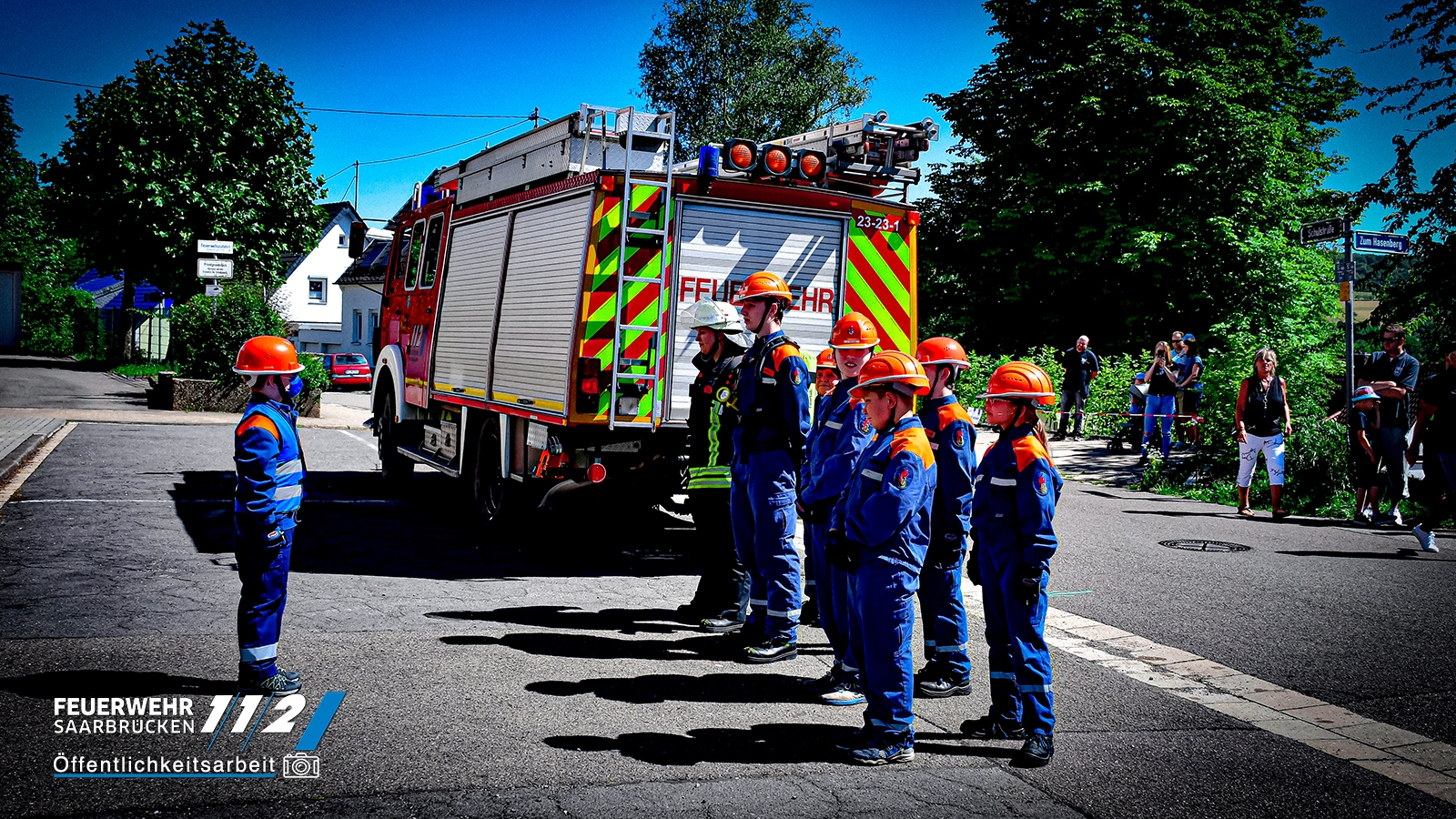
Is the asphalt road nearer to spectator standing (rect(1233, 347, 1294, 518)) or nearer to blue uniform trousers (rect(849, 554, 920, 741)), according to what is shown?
blue uniform trousers (rect(849, 554, 920, 741))

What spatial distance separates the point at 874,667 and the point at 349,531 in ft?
21.6

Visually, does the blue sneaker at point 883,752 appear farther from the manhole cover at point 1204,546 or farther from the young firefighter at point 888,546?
the manhole cover at point 1204,546

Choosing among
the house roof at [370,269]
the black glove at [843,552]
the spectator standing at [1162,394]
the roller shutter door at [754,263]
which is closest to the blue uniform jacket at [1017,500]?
the black glove at [843,552]

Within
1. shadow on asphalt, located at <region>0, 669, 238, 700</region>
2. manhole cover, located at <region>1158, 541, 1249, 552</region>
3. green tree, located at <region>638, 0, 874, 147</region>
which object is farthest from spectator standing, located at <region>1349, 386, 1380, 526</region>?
green tree, located at <region>638, 0, 874, 147</region>

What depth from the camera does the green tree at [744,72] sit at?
3944 centimetres

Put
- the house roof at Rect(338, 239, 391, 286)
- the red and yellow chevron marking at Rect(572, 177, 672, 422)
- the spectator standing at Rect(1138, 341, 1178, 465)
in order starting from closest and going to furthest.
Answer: the red and yellow chevron marking at Rect(572, 177, 672, 422) < the spectator standing at Rect(1138, 341, 1178, 465) < the house roof at Rect(338, 239, 391, 286)

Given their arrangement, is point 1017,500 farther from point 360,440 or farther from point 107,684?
point 360,440

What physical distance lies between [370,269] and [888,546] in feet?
167

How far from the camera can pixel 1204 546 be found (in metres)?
9.94

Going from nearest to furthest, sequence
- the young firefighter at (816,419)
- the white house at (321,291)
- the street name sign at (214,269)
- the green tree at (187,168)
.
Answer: the young firefighter at (816,419), the street name sign at (214,269), the green tree at (187,168), the white house at (321,291)

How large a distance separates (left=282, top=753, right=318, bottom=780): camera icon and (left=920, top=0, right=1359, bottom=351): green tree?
24.5 m

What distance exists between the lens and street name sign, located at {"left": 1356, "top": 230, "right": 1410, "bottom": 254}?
12605 mm

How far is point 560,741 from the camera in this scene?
4574mm

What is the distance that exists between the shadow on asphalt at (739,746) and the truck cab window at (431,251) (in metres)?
7.74
